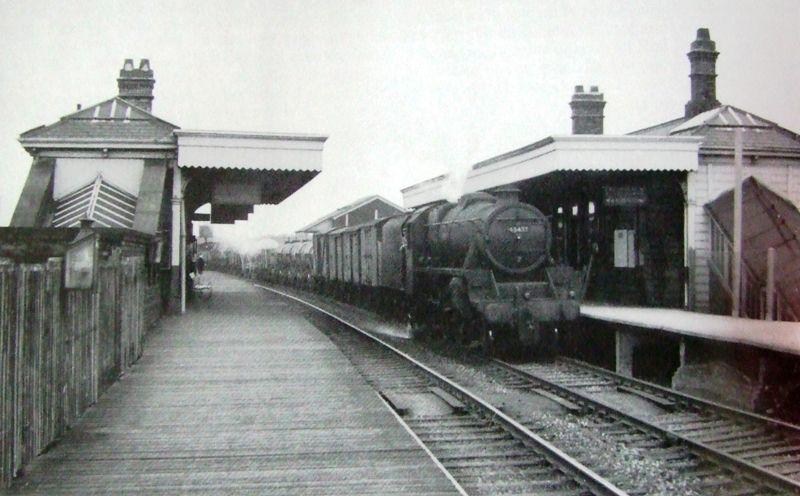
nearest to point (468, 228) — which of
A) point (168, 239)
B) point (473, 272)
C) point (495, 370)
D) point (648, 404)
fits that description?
point (473, 272)

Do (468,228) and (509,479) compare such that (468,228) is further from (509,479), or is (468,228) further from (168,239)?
(168,239)

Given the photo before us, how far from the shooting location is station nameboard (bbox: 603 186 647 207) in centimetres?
1572

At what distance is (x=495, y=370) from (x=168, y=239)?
34.2ft

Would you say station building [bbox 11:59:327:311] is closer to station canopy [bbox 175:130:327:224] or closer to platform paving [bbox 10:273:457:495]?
station canopy [bbox 175:130:327:224]

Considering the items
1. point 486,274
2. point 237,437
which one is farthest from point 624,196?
point 237,437

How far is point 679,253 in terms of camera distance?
16.0m

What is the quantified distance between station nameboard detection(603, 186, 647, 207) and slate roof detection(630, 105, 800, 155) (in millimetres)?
1528

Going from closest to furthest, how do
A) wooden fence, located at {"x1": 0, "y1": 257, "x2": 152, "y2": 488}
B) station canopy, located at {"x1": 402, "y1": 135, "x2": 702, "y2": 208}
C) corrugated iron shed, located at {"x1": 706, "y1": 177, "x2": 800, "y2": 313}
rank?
wooden fence, located at {"x1": 0, "y1": 257, "x2": 152, "y2": 488}, corrugated iron shed, located at {"x1": 706, "y1": 177, "x2": 800, "y2": 313}, station canopy, located at {"x1": 402, "y1": 135, "x2": 702, "y2": 208}

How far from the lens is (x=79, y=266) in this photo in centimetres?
635

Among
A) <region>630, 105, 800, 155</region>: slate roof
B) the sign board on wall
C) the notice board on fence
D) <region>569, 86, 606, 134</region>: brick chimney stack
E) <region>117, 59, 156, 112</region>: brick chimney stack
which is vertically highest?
<region>117, 59, 156, 112</region>: brick chimney stack

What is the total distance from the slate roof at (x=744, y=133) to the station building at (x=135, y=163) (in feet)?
26.9

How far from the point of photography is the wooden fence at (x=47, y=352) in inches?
193

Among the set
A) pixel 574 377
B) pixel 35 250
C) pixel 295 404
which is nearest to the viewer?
pixel 295 404

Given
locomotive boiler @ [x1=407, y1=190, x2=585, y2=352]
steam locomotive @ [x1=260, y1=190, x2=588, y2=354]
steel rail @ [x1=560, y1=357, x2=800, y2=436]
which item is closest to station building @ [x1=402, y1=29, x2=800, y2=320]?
steam locomotive @ [x1=260, y1=190, x2=588, y2=354]
